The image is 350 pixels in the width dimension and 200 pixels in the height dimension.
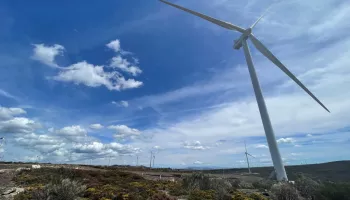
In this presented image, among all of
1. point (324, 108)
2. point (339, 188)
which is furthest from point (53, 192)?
point (324, 108)

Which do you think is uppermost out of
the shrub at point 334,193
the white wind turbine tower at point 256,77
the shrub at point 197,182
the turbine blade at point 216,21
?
the turbine blade at point 216,21

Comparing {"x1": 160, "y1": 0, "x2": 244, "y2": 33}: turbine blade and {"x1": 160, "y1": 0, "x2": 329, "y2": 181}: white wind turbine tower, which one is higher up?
{"x1": 160, "y1": 0, "x2": 244, "y2": 33}: turbine blade

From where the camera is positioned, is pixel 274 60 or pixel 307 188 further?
pixel 274 60

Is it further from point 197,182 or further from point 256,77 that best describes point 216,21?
point 197,182

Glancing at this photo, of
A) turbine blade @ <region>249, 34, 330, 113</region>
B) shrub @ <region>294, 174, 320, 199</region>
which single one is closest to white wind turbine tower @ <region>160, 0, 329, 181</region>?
turbine blade @ <region>249, 34, 330, 113</region>

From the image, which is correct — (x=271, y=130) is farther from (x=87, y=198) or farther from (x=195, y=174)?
(x=87, y=198)

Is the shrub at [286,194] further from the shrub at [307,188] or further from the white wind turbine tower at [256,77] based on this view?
the white wind turbine tower at [256,77]

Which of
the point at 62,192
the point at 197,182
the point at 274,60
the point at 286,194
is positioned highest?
the point at 274,60

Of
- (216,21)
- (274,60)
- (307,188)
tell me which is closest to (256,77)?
(274,60)

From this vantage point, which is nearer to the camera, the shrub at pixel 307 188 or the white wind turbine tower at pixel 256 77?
the shrub at pixel 307 188

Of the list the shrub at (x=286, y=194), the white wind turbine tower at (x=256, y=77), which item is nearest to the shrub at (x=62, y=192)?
the shrub at (x=286, y=194)

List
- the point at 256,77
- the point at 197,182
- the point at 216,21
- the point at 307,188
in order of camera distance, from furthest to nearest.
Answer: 1. the point at 216,21
2. the point at 256,77
3. the point at 197,182
4. the point at 307,188

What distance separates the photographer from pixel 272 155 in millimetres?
33938

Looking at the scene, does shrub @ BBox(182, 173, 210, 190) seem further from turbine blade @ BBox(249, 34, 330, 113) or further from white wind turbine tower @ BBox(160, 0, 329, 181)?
turbine blade @ BBox(249, 34, 330, 113)
